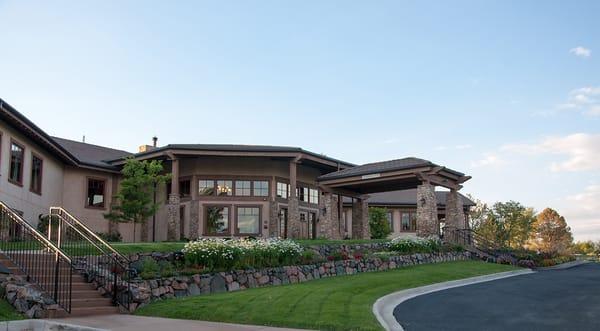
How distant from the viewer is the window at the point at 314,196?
34.1 metres

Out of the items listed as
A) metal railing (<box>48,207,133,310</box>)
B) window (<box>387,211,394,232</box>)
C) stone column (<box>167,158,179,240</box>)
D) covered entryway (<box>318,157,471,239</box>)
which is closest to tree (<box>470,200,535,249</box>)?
window (<box>387,211,394,232</box>)

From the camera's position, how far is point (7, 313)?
11.1 metres

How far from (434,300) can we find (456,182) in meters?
17.0

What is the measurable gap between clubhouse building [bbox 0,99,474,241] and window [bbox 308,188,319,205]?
0.21 ft

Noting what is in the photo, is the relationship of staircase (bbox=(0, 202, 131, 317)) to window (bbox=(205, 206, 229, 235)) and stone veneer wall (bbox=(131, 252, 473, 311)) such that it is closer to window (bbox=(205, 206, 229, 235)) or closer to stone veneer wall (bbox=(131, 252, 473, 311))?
stone veneer wall (bbox=(131, 252, 473, 311))

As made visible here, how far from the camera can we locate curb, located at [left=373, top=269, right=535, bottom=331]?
36.3 ft

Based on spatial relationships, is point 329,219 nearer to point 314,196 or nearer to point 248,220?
point 314,196

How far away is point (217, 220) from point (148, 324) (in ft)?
64.1

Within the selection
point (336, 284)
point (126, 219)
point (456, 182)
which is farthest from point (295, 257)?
point (456, 182)

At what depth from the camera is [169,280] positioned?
48.7 feet

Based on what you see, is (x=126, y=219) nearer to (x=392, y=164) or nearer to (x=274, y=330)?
(x=392, y=164)

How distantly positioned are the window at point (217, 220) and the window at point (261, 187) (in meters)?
1.93

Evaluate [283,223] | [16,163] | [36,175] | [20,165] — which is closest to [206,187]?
[283,223]

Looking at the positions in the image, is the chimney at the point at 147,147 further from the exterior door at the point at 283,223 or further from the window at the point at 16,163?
the window at the point at 16,163
